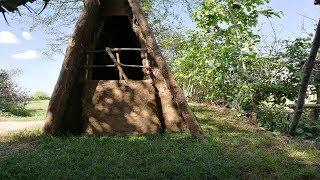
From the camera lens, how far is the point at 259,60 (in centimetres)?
1405

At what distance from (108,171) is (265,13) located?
9.54m

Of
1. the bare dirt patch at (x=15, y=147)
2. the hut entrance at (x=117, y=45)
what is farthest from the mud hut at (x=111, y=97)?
the hut entrance at (x=117, y=45)

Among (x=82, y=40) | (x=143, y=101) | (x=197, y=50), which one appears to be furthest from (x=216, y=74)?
(x=82, y=40)

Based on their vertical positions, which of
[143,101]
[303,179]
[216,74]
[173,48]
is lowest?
[303,179]

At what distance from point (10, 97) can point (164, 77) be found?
13.2 m

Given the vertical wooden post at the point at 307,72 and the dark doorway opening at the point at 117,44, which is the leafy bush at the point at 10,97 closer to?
the dark doorway opening at the point at 117,44

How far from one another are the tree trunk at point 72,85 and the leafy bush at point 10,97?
8.87 metres

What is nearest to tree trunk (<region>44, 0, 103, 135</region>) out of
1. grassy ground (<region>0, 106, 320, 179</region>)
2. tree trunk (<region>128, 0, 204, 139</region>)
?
grassy ground (<region>0, 106, 320, 179</region>)

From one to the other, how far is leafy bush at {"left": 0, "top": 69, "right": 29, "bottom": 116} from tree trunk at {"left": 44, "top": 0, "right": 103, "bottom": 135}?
29.1ft

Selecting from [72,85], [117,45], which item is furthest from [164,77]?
[117,45]

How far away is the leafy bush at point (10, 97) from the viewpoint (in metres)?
19.4

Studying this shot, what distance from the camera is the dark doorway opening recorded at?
13.7 metres

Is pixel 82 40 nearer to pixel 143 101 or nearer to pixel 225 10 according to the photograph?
pixel 143 101

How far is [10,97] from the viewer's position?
70.0 ft
